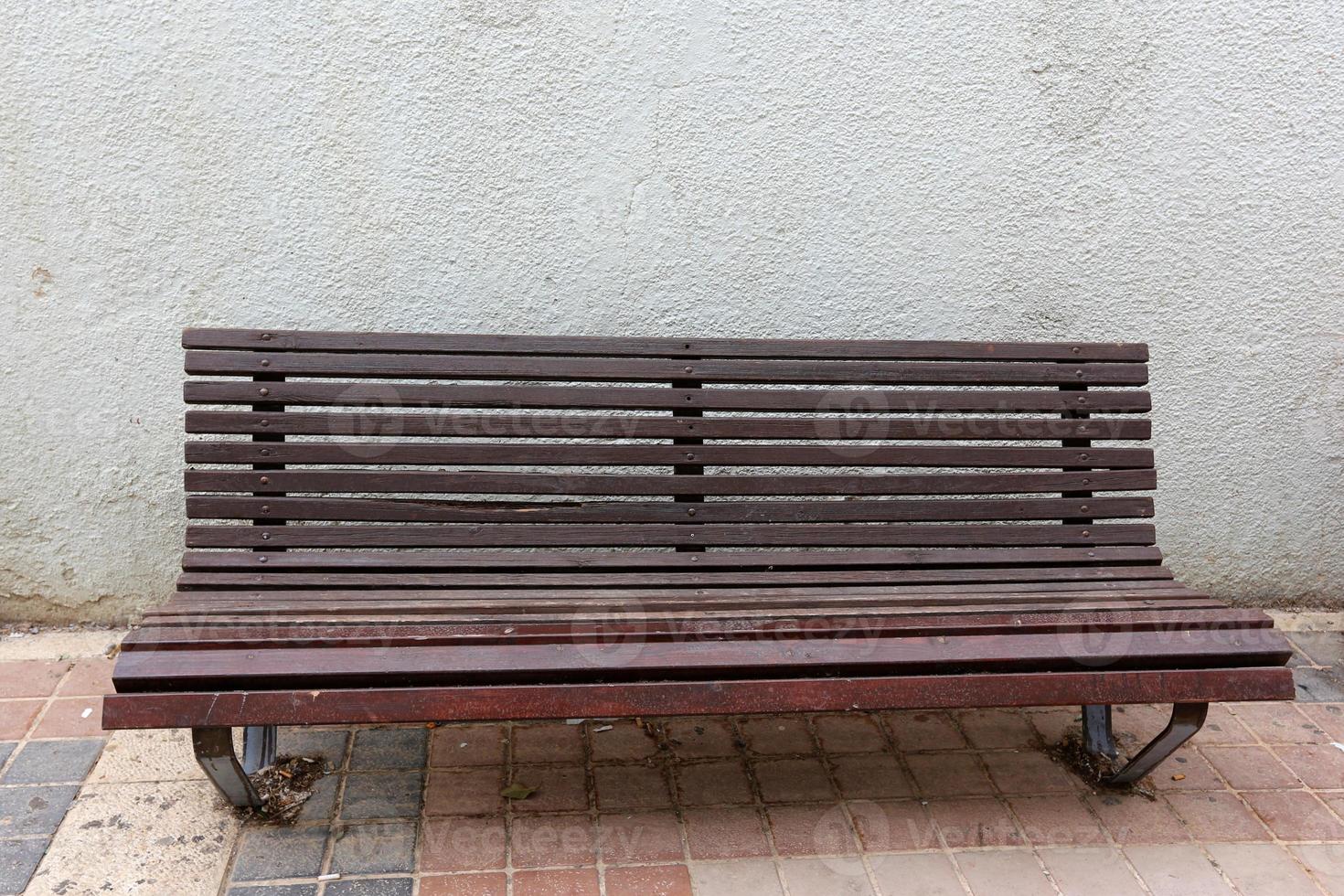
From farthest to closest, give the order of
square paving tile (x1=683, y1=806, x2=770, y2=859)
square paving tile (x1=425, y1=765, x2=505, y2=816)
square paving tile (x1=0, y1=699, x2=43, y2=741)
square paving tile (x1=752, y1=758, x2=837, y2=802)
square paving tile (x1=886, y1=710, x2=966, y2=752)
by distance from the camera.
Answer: square paving tile (x1=886, y1=710, x2=966, y2=752) → square paving tile (x1=0, y1=699, x2=43, y2=741) → square paving tile (x1=752, y1=758, x2=837, y2=802) → square paving tile (x1=425, y1=765, x2=505, y2=816) → square paving tile (x1=683, y1=806, x2=770, y2=859)

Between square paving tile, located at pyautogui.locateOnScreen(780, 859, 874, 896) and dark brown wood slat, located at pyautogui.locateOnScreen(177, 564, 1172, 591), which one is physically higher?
dark brown wood slat, located at pyautogui.locateOnScreen(177, 564, 1172, 591)

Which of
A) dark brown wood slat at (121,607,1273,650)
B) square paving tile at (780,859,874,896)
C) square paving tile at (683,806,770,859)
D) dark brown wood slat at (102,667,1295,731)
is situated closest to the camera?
dark brown wood slat at (102,667,1295,731)

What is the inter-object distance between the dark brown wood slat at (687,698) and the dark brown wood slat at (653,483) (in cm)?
64

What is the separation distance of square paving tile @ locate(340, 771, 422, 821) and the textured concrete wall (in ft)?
3.59

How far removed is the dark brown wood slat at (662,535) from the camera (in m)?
2.63

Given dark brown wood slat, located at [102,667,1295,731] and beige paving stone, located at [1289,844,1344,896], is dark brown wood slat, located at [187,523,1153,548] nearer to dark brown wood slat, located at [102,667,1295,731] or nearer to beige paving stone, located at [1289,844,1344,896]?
dark brown wood slat, located at [102,667,1295,731]

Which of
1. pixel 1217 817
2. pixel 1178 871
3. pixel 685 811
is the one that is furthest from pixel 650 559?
pixel 1217 817

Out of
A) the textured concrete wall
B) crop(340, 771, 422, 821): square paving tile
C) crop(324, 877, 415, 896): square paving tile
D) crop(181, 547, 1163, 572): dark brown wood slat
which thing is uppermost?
the textured concrete wall

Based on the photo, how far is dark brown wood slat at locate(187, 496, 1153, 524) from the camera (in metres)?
2.62

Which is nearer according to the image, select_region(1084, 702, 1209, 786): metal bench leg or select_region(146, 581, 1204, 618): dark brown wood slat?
select_region(146, 581, 1204, 618): dark brown wood slat

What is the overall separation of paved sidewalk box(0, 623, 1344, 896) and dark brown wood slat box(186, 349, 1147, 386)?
97 centimetres

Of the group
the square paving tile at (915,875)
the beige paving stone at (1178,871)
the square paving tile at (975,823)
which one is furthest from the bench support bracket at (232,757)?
the beige paving stone at (1178,871)

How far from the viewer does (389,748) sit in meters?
2.79

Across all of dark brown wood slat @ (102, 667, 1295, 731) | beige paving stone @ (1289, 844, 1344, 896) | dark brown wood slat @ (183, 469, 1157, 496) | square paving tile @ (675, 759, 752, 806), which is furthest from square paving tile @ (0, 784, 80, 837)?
beige paving stone @ (1289, 844, 1344, 896)
